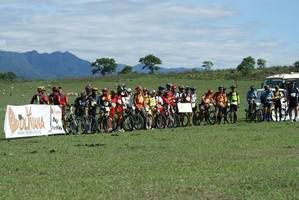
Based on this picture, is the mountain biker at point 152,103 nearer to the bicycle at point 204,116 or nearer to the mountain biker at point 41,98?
the bicycle at point 204,116

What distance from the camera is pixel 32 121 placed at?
26609 mm

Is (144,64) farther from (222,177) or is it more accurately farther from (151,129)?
(222,177)

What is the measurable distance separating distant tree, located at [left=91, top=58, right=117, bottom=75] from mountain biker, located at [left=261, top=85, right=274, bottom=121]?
115 m

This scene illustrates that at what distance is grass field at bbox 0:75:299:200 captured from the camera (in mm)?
11938

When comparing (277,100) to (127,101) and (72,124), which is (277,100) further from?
(72,124)

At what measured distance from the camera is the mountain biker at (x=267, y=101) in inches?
1367

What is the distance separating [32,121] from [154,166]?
1186 cm

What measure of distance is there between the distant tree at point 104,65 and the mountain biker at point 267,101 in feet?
378

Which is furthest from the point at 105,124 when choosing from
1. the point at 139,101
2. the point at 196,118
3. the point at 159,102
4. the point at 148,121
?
the point at 196,118

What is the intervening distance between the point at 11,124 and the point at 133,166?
10927 mm

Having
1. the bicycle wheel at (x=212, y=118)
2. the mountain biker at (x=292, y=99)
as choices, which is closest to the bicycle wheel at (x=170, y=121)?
the bicycle wheel at (x=212, y=118)

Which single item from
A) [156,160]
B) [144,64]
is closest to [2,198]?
[156,160]

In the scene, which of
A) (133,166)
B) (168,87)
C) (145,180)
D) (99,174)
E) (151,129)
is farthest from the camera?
(168,87)

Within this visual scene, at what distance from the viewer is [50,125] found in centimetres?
2739
